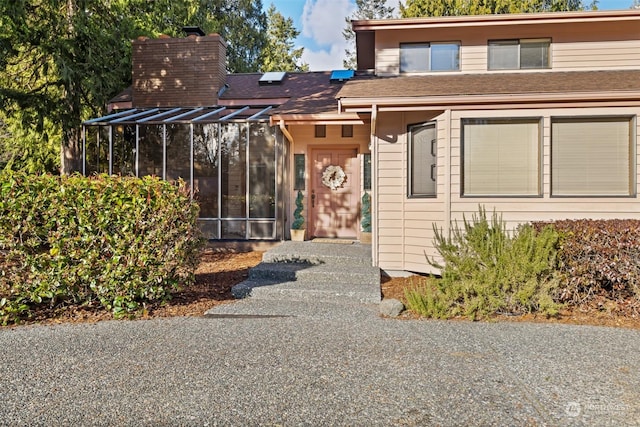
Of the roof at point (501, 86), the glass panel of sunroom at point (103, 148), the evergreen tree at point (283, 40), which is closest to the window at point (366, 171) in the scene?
the roof at point (501, 86)

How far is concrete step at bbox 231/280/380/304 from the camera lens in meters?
5.80

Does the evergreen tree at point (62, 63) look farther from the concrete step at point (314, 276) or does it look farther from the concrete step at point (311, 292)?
the concrete step at point (311, 292)

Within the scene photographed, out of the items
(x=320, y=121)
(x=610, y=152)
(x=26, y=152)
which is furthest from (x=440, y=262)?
(x=26, y=152)

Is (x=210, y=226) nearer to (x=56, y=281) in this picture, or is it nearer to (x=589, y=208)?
(x=56, y=281)

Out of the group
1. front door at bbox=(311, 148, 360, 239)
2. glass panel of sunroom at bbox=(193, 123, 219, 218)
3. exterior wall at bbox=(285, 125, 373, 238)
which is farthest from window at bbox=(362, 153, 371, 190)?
glass panel of sunroom at bbox=(193, 123, 219, 218)

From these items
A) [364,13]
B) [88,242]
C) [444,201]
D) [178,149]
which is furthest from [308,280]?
[364,13]

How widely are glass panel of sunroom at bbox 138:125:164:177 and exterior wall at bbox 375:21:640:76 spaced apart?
17.0 ft

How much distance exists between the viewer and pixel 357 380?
3.12 metres

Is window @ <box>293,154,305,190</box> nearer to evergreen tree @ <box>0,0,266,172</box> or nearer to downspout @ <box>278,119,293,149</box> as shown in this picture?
downspout @ <box>278,119,293,149</box>

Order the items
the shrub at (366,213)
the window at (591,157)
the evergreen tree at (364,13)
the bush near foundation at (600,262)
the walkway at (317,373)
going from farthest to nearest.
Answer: the evergreen tree at (364,13) < the shrub at (366,213) < the window at (591,157) < the bush near foundation at (600,262) < the walkway at (317,373)

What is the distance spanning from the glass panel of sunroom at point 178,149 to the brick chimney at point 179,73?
6.35ft

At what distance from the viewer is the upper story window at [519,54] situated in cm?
843

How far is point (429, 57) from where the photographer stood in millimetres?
8602

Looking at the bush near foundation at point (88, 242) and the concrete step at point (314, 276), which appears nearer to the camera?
the bush near foundation at point (88, 242)
